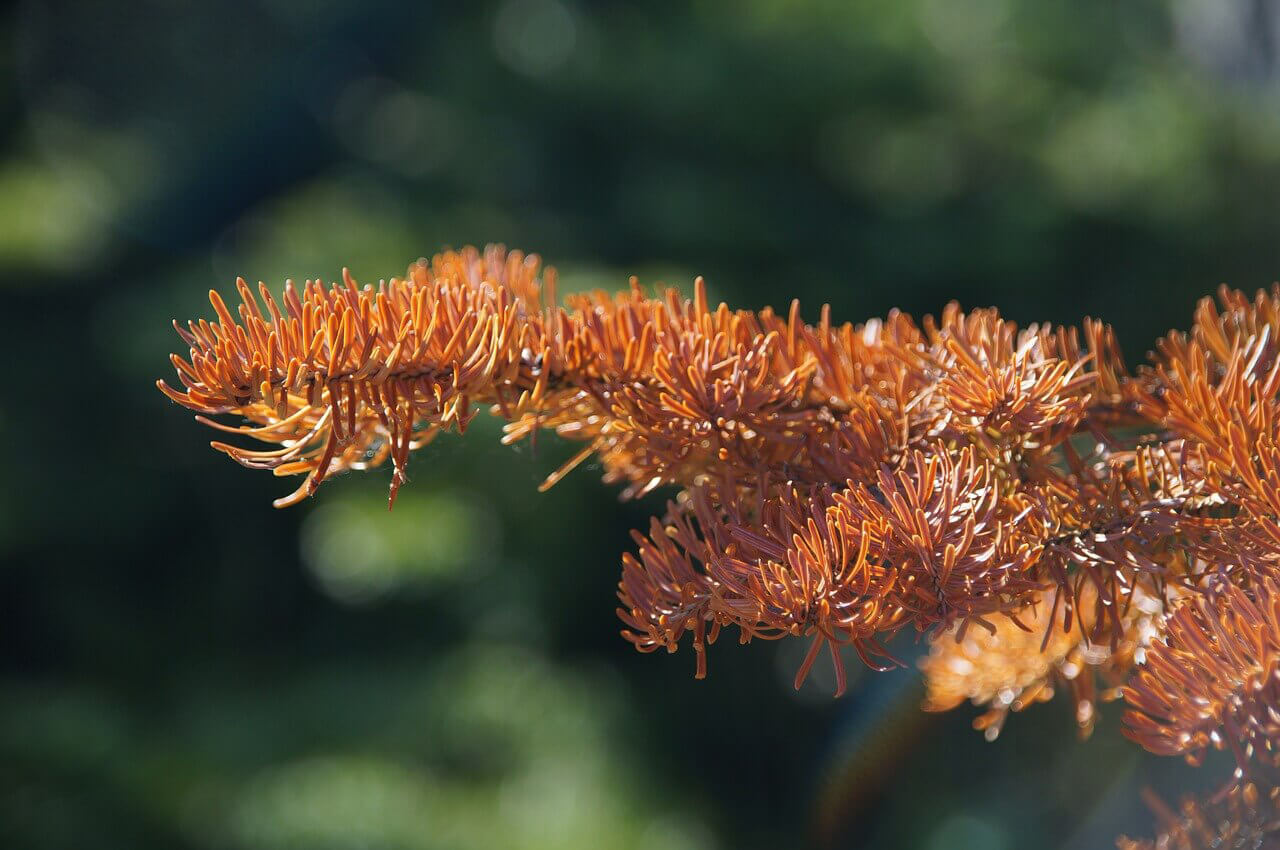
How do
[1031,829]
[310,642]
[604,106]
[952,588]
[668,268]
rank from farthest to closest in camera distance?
[310,642]
[604,106]
[668,268]
[1031,829]
[952,588]

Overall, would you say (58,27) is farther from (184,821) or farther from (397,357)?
(397,357)

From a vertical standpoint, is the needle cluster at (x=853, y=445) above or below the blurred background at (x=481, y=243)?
below

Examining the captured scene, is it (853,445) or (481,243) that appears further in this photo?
(481,243)

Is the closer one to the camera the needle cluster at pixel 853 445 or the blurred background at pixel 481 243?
the needle cluster at pixel 853 445

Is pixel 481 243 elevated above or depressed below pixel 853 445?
above

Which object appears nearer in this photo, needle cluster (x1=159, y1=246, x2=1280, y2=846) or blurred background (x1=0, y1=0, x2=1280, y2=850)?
needle cluster (x1=159, y1=246, x2=1280, y2=846)

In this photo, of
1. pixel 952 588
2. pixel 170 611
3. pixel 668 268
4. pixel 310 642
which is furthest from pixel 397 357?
pixel 170 611

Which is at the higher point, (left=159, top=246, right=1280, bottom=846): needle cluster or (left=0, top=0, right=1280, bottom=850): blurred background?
(left=0, top=0, right=1280, bottom=850): blurred background

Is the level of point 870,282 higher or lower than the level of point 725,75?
lower
